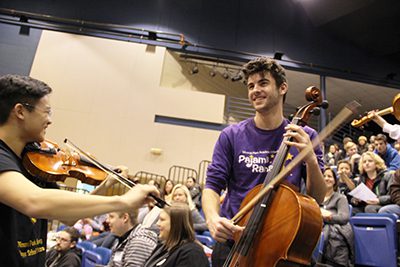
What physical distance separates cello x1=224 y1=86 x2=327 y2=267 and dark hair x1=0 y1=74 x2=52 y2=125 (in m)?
1.02

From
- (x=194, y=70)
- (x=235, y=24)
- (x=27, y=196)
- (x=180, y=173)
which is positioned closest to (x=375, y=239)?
(x=27, y=196)

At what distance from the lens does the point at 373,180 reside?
4336mm

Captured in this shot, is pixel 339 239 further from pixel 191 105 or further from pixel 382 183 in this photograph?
pixel 191 105

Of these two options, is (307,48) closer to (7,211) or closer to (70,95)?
(70,95)

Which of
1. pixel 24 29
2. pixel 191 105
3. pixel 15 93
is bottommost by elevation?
pixel 15 93

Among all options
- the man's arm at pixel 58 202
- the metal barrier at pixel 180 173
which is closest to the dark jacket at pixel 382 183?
the man's arm at pixel 58 202

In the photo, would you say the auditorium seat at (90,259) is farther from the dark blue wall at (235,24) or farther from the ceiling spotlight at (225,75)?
the ceiling spotlight at (225,75)

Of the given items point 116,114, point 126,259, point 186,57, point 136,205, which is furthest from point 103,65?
point 136,205

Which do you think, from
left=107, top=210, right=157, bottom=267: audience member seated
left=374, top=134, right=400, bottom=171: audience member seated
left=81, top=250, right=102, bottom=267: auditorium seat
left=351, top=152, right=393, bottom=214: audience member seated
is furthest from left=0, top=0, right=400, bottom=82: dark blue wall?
left=107, top=210, right=157, bottom=267: audience member seated

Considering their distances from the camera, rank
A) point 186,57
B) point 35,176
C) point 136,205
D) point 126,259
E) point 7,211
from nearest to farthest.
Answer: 1. point 136,205
2. point 7,211
3. point 35,176
4. point 126,259
5. point 186,57

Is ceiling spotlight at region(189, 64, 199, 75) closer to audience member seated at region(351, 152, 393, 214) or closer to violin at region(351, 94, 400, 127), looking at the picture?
audience member seated at region(351, 152, 393, 214)

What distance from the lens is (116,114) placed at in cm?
836

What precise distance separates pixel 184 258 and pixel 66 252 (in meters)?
1.66

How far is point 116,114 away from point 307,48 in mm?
5653
